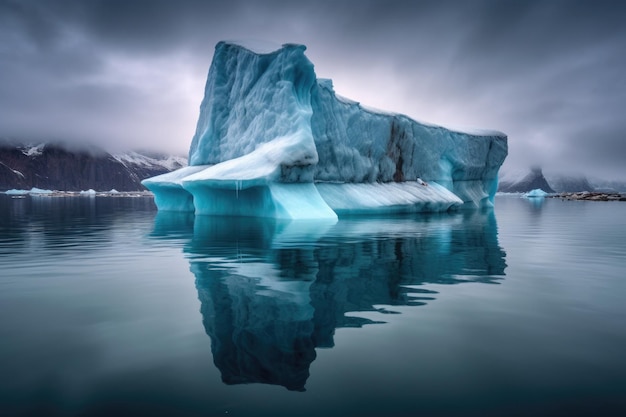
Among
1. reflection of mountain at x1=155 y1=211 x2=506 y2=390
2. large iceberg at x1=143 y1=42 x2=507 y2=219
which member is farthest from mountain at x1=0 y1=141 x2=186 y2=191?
reflection of mountain at x1=155 y1=211 x2=506 y2=390

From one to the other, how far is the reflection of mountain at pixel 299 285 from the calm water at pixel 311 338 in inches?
1.0

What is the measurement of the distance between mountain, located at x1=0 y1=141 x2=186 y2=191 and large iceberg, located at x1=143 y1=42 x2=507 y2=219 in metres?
141

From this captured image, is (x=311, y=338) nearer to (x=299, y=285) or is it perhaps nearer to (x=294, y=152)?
(x=299, y=285)

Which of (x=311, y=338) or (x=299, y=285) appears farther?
(x=299, y=285)

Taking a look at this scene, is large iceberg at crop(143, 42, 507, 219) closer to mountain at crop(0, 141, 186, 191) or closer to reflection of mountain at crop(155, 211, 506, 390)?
reflection of mountain at crop(155, 211, 506, 390)

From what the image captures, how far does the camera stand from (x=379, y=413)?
6.81 feet

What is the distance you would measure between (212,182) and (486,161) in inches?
1017

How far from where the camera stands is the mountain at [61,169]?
144 meters

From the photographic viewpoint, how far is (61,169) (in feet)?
513

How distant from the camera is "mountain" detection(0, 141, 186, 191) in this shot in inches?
5684

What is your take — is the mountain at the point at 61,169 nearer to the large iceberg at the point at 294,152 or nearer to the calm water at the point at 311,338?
the large iceberg at the point at 294,152

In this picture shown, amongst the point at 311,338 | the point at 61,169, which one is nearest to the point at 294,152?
the point at 311,338

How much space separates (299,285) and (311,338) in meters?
1.86

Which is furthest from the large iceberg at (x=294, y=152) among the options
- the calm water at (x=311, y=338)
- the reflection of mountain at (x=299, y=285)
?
the calm water at (x=311, y=338)
